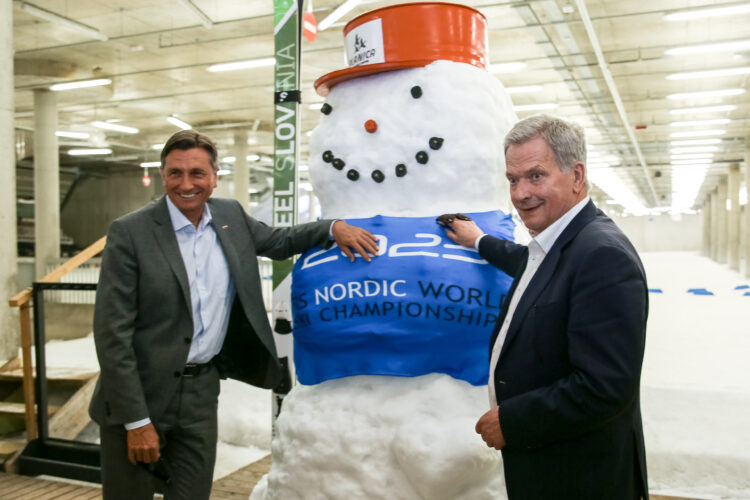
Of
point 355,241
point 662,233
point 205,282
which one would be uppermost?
point 355,241

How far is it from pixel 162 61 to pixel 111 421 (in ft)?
34.8

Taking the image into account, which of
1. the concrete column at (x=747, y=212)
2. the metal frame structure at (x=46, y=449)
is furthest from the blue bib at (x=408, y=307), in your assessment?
the concrete column at (x=747, y=212)

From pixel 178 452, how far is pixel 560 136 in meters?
1.54

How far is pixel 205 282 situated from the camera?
7.01 ft

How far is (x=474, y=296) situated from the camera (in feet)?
7.72

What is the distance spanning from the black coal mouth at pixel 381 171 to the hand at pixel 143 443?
3.98ft

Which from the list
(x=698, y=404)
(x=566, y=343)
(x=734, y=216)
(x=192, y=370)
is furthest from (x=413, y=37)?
(x=734, y=216)

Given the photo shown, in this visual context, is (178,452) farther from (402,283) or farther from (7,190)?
(7,190)

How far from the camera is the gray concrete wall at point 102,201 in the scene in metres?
23.9

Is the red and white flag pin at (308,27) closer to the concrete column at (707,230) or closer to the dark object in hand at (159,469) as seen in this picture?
the dark object in hand at (159,469)

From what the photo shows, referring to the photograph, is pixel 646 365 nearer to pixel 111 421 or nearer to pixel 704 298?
pixel 111 421

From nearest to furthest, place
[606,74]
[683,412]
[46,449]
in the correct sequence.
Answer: [46,449] < [683,412] < [606,74]

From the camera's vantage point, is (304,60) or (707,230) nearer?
(304,60)

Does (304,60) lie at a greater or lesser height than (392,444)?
greater
